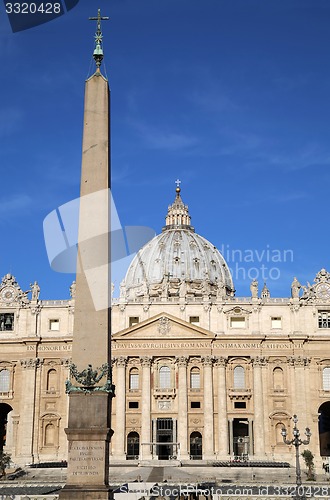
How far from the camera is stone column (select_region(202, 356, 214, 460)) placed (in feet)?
218

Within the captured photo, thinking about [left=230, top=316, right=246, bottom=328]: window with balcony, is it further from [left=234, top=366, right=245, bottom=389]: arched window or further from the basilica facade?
[left=234, top=366, right=245, bottom=389]: arched window

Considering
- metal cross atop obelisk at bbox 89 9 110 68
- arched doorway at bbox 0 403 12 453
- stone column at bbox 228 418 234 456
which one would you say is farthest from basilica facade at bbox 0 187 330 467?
metal cross atop obelisk at bbox 89 9 110 68

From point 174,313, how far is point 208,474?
2075 centimetres

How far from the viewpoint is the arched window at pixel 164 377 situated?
228 feet

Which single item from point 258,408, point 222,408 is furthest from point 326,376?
point 222,408

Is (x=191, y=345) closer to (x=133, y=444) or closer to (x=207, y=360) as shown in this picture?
(x=207, y=360)

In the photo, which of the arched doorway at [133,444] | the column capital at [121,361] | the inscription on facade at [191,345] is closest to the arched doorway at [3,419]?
the column capital at [121,361]

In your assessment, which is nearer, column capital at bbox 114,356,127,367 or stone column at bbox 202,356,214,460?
stone column at bbox 202,356,214,460

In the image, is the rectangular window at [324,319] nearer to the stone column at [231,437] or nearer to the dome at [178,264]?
the stone column at [231,437]

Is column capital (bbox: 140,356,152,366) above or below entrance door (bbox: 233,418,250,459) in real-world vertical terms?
above

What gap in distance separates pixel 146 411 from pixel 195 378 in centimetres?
538

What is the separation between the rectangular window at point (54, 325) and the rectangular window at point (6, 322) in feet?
12.6

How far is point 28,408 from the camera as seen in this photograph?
69188mm

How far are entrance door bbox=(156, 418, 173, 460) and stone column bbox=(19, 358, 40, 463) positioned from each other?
37.0ft
